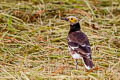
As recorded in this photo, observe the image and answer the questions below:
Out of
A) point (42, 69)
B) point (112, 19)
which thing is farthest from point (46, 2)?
point (42, 69)

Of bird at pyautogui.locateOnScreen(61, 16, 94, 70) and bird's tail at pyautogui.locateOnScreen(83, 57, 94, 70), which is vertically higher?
bird at pyautogui.locateOnScreen(61, 16, 94, 70)

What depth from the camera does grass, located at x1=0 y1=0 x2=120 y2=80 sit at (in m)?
5.77

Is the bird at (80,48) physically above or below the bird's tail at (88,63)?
above

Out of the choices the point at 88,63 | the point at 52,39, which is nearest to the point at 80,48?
the point at 88,63

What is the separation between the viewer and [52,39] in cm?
733

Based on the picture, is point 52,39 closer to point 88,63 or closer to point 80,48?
point 80,48

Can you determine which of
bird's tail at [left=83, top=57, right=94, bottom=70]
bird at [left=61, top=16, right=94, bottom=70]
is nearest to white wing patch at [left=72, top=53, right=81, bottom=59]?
bird at [left=61, top=16, right=94, bottom=70]

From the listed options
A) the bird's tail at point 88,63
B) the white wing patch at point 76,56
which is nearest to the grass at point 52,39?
the bird's tail at point 88,63

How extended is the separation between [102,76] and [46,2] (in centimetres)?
400

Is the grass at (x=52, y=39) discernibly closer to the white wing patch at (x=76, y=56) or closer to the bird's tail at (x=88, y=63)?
the bird's tail at (x=88, y=63)

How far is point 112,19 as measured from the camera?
8.41m

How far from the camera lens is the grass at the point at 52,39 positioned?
227 inches

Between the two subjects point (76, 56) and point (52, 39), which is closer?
point (76, 56)

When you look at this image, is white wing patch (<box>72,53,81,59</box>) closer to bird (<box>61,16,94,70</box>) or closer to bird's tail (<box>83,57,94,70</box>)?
bird (<box>61,16,94,70</box>)
